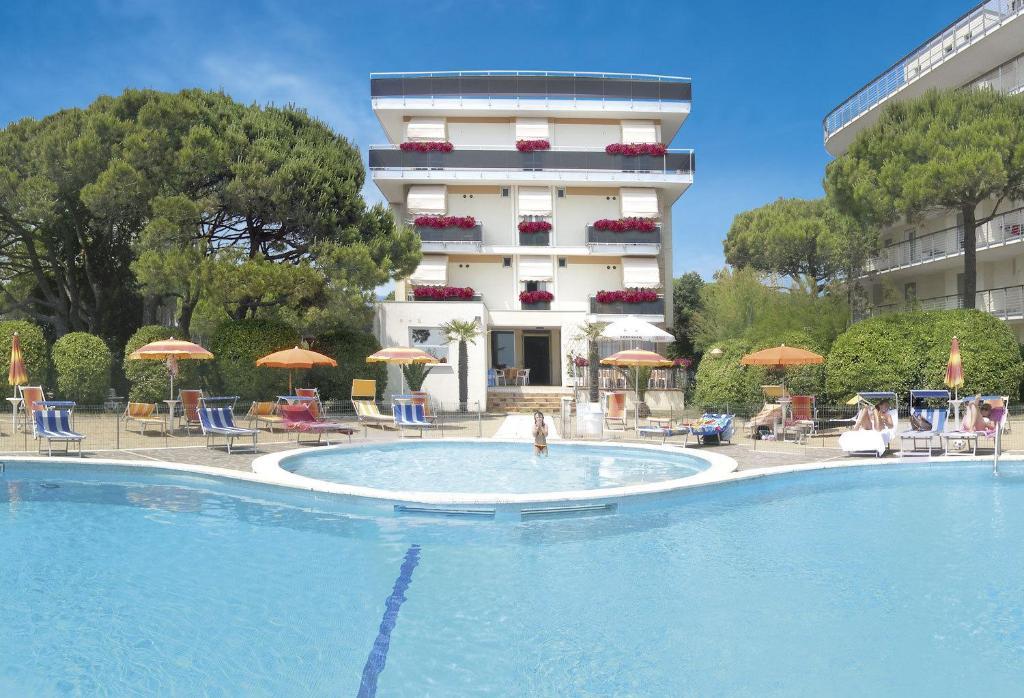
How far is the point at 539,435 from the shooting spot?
15.2 metres

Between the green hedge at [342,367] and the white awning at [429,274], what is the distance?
29.8 feet

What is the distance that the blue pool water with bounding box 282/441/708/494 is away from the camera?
1245cm

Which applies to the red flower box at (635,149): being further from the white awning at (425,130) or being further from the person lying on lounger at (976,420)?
the person lying on lounger at (976,420)

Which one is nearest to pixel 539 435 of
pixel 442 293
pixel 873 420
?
pixel 873 420

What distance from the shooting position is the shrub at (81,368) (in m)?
21.6

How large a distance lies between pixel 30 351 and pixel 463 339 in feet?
43.1

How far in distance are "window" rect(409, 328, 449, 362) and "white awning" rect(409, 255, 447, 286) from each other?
22.3 ft

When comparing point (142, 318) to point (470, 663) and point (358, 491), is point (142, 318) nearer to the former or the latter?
point (358, 491)

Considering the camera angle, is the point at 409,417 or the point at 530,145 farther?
the point at 530,145

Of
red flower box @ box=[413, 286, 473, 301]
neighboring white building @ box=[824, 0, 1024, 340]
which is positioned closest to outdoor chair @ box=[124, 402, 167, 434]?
red flower box @ box=[413, 286, 473, 301]

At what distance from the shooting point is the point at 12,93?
78.2 ft

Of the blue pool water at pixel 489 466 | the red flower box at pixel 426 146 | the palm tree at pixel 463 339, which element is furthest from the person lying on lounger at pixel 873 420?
the red flower box at pixel 426 146

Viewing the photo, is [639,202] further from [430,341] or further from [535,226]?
[430,341]

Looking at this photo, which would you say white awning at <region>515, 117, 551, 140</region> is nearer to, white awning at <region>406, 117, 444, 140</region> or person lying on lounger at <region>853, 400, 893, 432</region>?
white awning at <region>406, 117, 444, 140</region>
